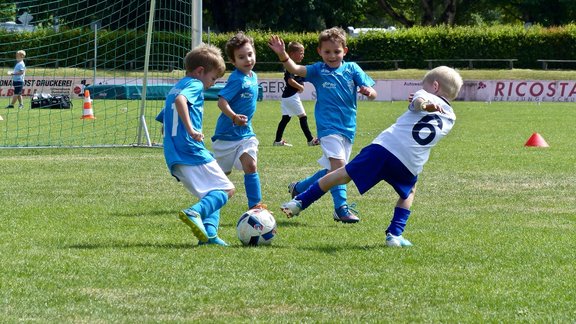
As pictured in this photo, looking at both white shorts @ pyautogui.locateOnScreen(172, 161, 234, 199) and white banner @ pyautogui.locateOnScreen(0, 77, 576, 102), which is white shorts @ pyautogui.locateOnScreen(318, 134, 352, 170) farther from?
white banner @ pyautogui.locateOnScreen(0, 77, 576, 102)

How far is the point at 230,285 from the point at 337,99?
369cm

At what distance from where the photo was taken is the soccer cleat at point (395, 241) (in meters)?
7.53

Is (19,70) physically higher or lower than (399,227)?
higher

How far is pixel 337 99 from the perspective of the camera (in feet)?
30.8

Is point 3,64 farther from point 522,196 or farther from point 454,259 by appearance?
point 454,259

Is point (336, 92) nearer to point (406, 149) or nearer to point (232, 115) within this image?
point (232, 115)

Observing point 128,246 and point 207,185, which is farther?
point 207,185

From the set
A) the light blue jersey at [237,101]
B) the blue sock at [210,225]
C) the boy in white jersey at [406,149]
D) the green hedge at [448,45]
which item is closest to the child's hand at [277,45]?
the light blue jersey at [237,101]

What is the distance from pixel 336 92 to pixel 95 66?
773 inches

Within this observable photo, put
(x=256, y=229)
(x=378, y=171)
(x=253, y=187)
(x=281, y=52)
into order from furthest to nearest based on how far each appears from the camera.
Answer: (x=253, y=187)
(x=281, y=52)
(x=378, y=171)
(x=256, y=229)

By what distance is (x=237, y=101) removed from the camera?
9.00 m

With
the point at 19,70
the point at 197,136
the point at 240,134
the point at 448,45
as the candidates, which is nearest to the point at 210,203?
the point at 197,136

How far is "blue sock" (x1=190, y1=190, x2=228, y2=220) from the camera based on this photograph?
24.5 feet

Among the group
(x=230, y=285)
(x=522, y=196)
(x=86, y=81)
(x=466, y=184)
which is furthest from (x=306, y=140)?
(x=86, y=81)
